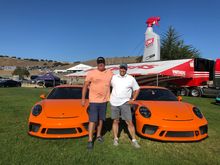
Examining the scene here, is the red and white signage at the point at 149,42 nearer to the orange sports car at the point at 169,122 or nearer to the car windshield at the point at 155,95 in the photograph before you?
the car windshield at the point at 155,95

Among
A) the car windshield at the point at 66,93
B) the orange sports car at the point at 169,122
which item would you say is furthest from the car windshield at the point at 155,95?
the car windshield at the point at 66,93

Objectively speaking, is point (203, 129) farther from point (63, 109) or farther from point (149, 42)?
point (149, 42)

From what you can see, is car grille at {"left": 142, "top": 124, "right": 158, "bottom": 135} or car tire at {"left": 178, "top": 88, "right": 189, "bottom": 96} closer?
car grille at {"left": 142, "top": 124, "right": 158, "bottom": 135}

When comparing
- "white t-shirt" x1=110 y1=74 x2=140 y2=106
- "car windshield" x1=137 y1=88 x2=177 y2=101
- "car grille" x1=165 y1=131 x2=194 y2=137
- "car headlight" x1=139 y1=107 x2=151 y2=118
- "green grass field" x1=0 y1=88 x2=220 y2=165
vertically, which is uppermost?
"white t-shirt" x1=110 y1=74 x2=140 y2=106

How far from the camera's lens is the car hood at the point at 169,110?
5.11 meters

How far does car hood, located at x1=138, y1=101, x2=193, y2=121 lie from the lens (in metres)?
5.11

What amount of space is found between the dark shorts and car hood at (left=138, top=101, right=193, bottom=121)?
116cm

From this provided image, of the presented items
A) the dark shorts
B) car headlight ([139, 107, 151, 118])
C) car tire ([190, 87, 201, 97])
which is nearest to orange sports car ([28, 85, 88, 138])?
the dark shorts

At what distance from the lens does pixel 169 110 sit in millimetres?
5355

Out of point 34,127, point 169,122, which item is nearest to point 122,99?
point 169,122

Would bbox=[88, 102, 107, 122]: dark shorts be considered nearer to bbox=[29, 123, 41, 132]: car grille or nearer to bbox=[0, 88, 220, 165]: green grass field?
bbox=[0, 88, 220, 165]: green grass field

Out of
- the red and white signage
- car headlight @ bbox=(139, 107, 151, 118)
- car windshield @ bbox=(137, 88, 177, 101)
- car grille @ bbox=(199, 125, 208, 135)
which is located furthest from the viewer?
the red and white signage

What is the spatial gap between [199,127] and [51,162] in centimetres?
311

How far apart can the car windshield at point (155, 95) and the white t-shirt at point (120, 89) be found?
152 cm
